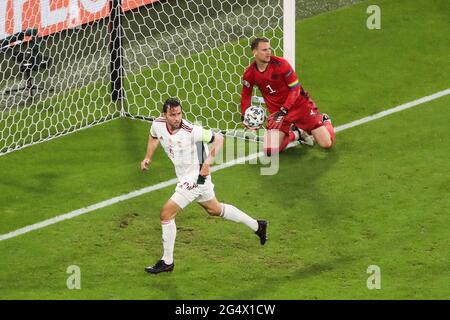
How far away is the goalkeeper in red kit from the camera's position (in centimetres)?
1516

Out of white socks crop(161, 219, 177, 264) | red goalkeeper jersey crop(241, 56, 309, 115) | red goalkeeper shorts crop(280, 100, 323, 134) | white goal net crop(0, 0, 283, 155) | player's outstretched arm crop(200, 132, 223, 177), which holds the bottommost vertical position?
white socks crop(161, 219, 177, 264)

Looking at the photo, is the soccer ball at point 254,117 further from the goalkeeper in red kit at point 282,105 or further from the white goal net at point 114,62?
the white goal net at point 114,62

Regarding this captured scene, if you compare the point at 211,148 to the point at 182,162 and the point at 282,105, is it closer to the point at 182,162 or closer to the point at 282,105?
the point at 182,162

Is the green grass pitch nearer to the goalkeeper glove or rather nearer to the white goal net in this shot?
the goalkeeper glove

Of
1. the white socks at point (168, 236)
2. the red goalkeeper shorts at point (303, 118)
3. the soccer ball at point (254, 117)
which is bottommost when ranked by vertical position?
the white socks at point (168, 236)

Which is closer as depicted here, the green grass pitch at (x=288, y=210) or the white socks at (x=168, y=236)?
the green grass pitch at (x=288, y=210)

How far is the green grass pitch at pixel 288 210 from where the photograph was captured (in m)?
12.5

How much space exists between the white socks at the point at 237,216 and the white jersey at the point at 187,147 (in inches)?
22.8

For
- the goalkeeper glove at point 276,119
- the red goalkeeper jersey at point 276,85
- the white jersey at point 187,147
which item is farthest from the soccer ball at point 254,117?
the white jersey at point 187,147

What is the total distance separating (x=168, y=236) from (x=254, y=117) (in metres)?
2.78

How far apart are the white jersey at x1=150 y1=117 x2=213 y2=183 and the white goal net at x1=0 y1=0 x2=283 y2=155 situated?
11.9ft

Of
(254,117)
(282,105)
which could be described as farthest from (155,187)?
(282,105)

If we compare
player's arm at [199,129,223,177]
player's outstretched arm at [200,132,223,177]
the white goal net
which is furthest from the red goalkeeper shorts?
player's outstretched arm at [200,132,223,177]

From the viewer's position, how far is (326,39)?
1869 centimetres
